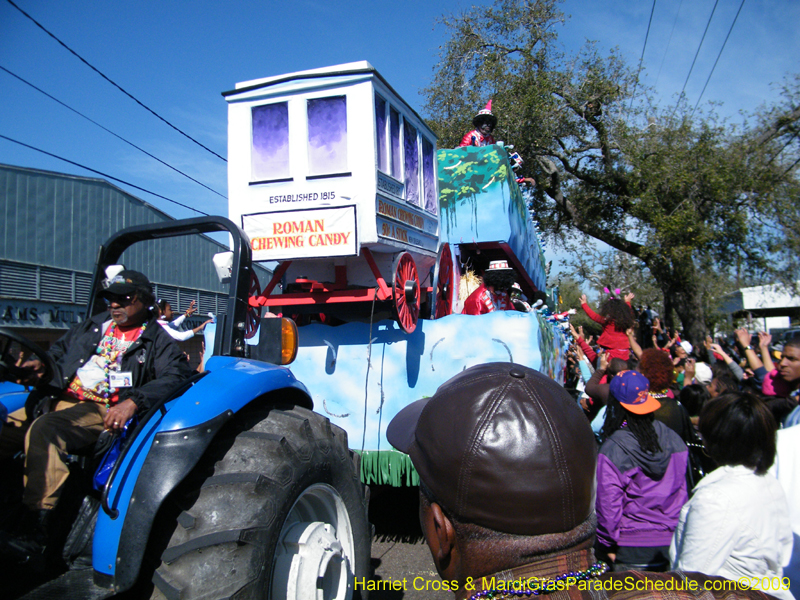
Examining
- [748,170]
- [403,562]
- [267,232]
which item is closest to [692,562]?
[403,562]

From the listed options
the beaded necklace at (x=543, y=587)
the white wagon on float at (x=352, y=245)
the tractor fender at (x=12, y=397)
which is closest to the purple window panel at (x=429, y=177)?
the white wagon on float at (x=352, y=245)

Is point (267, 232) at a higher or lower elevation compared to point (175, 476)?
higher

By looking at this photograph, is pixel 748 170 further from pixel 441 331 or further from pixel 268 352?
pixel 268 352

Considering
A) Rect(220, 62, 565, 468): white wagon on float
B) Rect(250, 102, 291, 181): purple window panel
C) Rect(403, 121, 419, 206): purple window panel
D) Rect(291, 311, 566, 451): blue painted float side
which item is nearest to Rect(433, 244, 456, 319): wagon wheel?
Rect(220, 62, 565, 468): white wagon on float

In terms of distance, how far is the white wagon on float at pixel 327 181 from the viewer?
4109 mm

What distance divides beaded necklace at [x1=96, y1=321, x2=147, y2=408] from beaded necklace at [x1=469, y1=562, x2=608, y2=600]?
210 cm

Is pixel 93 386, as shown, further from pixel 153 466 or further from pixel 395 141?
pixel 395 141

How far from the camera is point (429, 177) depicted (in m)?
5.61

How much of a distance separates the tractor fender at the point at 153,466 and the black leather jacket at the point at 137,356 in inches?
8.6

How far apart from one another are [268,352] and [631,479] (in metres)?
2.11

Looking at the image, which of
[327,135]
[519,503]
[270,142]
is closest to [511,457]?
[519,503]

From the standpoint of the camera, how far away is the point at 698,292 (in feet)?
47.0

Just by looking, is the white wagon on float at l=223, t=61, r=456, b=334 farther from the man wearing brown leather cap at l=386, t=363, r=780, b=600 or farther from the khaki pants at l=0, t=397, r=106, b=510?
the man wearing brown leather cap at l=386, t=363, r=780, b=600

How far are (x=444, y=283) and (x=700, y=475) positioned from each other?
3.41 metres
